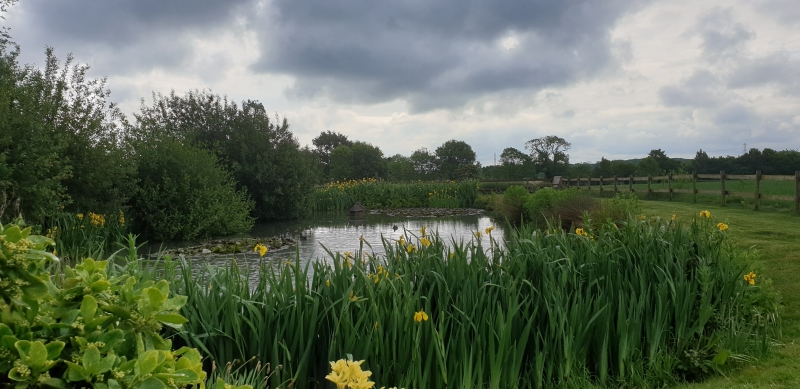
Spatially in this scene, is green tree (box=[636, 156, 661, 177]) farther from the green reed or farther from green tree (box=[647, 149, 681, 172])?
the green reed

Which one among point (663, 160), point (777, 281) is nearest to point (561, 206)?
point (777, 281)

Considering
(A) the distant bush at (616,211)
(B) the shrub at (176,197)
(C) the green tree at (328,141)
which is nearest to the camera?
(A) the distant bush at (616,211)

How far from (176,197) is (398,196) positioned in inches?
605

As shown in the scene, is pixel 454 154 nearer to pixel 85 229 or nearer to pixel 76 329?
pixel 85 229

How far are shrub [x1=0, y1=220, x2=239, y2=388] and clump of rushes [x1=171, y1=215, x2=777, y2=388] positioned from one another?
147cm

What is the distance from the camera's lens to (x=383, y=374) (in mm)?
3172

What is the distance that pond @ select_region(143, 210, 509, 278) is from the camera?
10125mm

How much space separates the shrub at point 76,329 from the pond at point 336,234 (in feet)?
22.8

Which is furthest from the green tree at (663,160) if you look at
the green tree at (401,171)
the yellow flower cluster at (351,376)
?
the yellow flower cluster at (351,376)

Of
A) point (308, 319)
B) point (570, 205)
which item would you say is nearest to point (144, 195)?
point (570, 205)

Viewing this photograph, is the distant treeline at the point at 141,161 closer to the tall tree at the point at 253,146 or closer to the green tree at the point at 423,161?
the tall tree at the point at 253,146

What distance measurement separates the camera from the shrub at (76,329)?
4.00 feet

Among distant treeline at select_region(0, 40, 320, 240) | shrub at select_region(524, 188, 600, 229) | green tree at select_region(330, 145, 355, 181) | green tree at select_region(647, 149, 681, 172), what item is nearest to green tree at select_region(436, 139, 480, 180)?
green tree at select_region(330, 145, 355, 181)

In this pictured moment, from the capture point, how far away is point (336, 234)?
14547 mm
